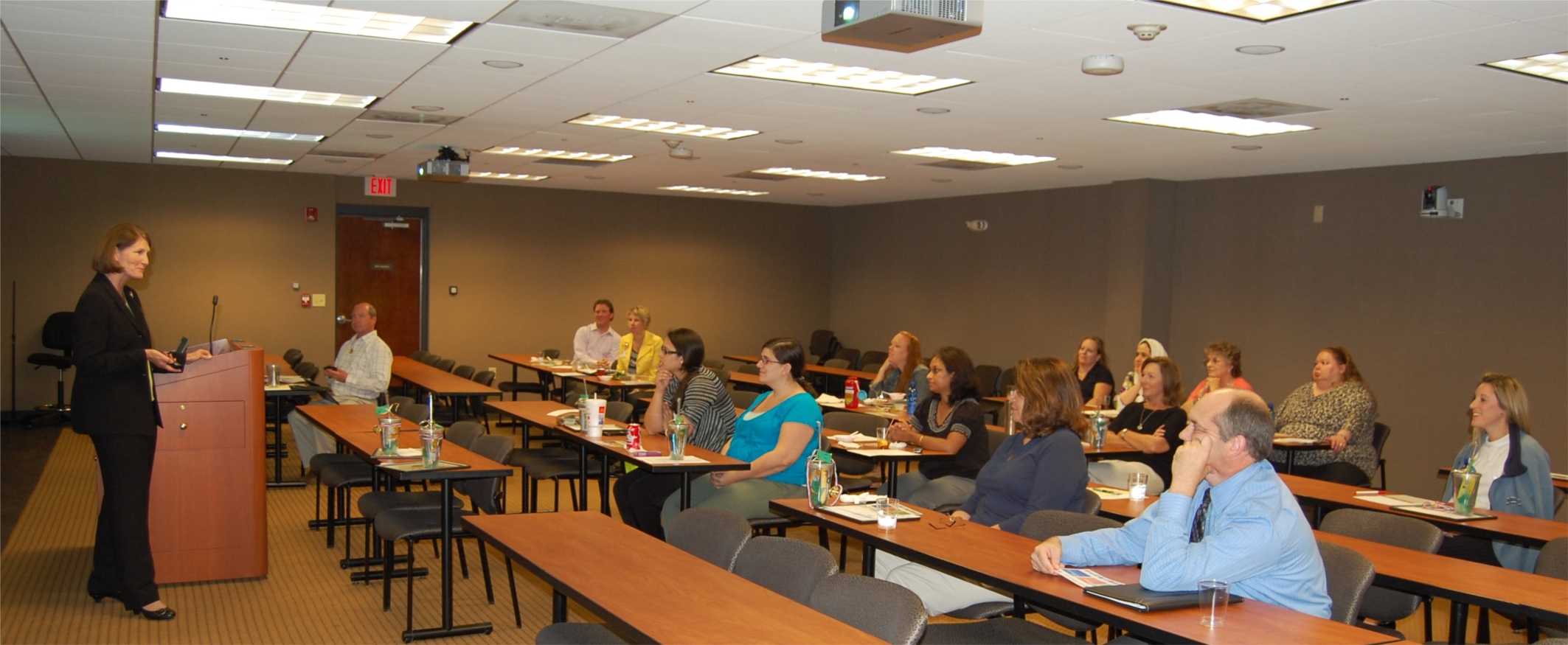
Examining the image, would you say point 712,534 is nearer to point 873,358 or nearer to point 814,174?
point 814,174

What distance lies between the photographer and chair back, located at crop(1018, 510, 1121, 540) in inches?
143

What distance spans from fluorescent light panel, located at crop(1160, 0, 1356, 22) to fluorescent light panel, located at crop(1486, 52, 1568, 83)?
4.59 ft

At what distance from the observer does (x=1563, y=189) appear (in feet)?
26.0

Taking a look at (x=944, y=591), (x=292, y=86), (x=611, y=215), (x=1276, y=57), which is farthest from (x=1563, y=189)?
(x=611, y=215)

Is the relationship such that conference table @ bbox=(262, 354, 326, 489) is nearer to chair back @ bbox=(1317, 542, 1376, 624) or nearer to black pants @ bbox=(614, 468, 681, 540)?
black pants @ bbox=(614, 468, 681, 540)

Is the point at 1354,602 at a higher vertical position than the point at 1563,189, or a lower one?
lower

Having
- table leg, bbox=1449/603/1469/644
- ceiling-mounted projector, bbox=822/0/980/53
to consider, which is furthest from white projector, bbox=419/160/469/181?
table leg, bbox=1449/603/1469/644

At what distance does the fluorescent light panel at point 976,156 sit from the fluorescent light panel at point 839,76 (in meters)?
2.75

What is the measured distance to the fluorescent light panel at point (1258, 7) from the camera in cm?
426

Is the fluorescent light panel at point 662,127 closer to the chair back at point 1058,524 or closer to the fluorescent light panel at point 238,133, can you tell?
the fluorescent light panel at point 238,133

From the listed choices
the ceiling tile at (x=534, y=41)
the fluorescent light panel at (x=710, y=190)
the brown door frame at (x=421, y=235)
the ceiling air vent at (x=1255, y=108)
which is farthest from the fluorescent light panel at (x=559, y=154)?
the ceiling air vent at (x=1255, y=108)

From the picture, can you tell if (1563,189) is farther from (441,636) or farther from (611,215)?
(611,215)

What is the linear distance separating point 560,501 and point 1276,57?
17.6ft

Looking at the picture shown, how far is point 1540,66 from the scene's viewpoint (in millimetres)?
5215
